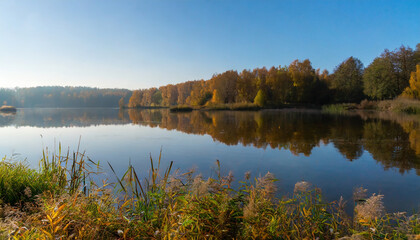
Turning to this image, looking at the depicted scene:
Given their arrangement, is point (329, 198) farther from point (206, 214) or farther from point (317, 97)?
point (317, 97)

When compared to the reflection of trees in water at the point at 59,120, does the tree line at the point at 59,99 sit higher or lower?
higher

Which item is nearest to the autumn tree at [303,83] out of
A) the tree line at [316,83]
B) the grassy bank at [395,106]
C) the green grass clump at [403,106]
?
the tree line at [316,83]

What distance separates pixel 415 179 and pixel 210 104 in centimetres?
4820

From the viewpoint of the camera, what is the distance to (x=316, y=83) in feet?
174

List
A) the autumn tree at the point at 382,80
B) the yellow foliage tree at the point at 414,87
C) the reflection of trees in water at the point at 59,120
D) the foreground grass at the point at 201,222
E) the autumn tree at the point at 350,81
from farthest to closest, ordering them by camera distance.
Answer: the autumn tree at the point at 350,81 → the autumn tree at the point at 382,80 → the yellow foliage tree at the point at 414,87 → the reflection of trees in water at the point at 59,120 → the foreground grass at the point at 201,222

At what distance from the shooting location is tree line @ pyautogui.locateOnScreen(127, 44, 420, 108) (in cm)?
3834

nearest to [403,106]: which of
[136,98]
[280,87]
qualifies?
[280,87]

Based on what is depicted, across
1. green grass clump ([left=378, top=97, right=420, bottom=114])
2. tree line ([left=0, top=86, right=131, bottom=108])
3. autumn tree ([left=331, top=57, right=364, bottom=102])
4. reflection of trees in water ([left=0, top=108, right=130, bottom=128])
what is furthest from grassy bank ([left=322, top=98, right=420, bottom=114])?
tree line ([left=0, top=86, right=131, bottom=108])

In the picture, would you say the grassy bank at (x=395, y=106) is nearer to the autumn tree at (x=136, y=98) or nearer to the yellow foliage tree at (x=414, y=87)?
the yellow foliage tree at (x=414, y=87)

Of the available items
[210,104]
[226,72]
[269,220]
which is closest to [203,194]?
[269,220]

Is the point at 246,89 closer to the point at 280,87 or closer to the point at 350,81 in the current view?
the point at 280,87

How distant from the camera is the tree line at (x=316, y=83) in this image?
3834 cm

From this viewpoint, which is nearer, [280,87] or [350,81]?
[350,81]

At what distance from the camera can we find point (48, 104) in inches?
4818
